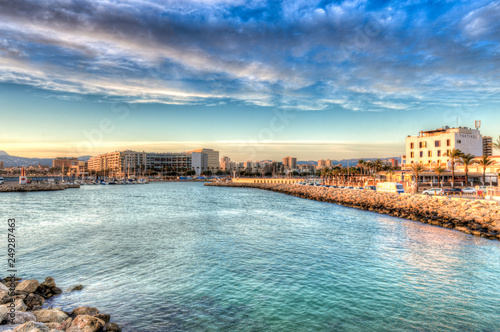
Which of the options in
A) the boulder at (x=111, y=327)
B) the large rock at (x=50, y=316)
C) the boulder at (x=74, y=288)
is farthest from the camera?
the boulder at (x=74, y=288)

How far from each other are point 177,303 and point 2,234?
73.6 ft

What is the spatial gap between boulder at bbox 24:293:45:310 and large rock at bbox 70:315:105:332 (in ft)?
9.40

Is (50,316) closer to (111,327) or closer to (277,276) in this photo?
(111,327)

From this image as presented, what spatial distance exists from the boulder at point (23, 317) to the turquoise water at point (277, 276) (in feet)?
6.40

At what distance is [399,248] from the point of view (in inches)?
771

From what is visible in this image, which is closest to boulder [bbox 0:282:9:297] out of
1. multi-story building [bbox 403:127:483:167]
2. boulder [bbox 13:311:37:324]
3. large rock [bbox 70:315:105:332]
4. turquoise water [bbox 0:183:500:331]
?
turquoise water [bbox 0:183:500:331]

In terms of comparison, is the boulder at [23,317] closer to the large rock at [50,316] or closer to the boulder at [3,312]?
the large rock at [50,316]

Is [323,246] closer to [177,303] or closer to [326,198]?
[177,303]

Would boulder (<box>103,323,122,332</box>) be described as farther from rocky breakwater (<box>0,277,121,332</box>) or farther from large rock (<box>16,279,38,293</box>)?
large rock (<box>16,279,38,293</box>)

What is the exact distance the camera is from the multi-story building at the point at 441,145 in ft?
223

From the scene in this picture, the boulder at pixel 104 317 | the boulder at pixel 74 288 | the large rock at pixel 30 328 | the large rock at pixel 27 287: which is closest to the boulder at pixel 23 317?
the large rock at pixel 30 328

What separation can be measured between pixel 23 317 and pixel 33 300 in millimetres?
2110

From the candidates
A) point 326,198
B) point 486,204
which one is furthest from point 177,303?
point 326,198

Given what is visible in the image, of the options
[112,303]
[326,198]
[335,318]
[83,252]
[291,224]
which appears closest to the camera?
[335,318]
